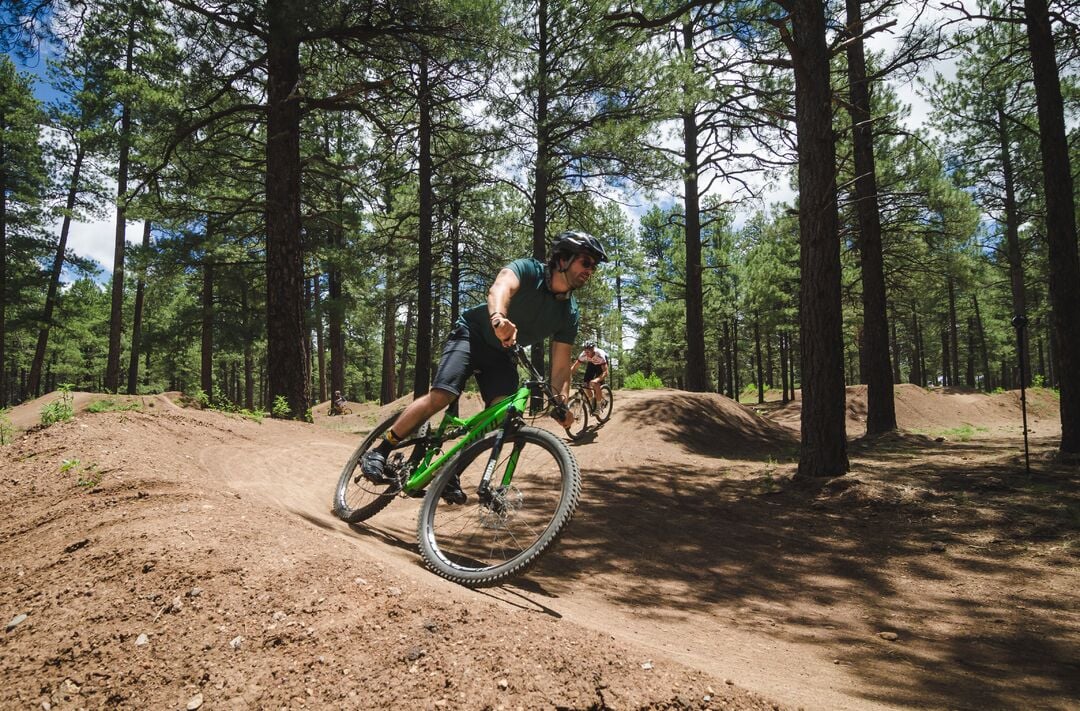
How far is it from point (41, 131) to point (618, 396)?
26.5 metres

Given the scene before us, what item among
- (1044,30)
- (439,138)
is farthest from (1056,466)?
(439,138)

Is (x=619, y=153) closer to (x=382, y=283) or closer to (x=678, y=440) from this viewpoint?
(x=678, y=440)

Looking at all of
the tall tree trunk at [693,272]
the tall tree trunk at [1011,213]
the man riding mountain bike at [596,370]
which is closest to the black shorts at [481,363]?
the man riding mountain bike at [596,370]

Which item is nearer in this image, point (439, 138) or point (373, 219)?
point (439, 138)

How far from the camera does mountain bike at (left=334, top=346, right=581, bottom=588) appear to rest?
2986 mm

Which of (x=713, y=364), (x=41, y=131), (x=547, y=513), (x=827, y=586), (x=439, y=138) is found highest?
(x=41, y=131)

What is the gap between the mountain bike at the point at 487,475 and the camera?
299 centimetres

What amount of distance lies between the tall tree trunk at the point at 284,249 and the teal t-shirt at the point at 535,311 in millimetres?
6854

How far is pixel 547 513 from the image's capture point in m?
5.22

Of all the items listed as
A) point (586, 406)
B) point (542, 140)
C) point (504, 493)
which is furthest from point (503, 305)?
point (542, 140)

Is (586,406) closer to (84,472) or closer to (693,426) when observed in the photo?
(693,426)

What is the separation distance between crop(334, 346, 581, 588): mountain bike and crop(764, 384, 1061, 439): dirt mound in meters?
15.7

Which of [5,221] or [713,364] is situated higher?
[5,221]

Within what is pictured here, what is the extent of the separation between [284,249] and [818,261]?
28.6 ft
